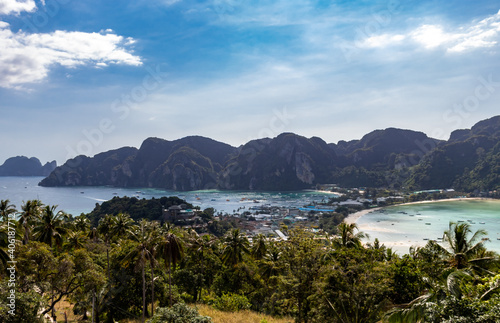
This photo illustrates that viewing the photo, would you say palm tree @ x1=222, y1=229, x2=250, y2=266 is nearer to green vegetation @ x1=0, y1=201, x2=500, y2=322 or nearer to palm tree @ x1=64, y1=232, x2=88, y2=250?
green vegetation @ x1=0, y1=201, x2=500, y2=322

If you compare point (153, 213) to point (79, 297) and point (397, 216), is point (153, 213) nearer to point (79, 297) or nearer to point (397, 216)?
point (79, 297)

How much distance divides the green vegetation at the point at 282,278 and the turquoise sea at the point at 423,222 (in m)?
80.5

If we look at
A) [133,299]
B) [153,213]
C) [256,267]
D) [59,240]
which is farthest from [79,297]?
[153,213]

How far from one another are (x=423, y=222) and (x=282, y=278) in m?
157

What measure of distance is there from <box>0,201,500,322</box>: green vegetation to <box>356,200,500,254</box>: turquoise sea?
264 ft

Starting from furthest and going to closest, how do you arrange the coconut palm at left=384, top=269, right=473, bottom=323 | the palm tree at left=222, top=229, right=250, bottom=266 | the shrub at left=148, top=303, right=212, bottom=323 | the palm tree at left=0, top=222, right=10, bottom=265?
1. the palm tree at left=222, top=229, right=250, bottom=266
2. the palm tree at left=0, top=222, right=10, bottom=265
3. the shrub at left=148, top=303, right=212, bottom=323
4. the coconut palm at left=384, top=269, right=473, bottom=323

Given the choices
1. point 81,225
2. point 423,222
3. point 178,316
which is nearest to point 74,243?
point 81,225

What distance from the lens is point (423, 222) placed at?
149500 millimetres

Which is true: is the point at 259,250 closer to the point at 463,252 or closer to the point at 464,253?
the point at 463,252

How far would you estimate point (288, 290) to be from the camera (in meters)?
22.2

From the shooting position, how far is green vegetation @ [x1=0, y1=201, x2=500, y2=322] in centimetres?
1372

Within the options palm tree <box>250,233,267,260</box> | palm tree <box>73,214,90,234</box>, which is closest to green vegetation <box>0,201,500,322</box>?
palm tree <box>250,233,267,260</box>

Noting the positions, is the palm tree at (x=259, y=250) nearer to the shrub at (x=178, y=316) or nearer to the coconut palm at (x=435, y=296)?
the shrub at (x=178, y=316)

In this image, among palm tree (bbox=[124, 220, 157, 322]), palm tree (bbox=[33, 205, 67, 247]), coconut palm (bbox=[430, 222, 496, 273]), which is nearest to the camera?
coconut palm (bbox=[430, 222, 496, 273])
